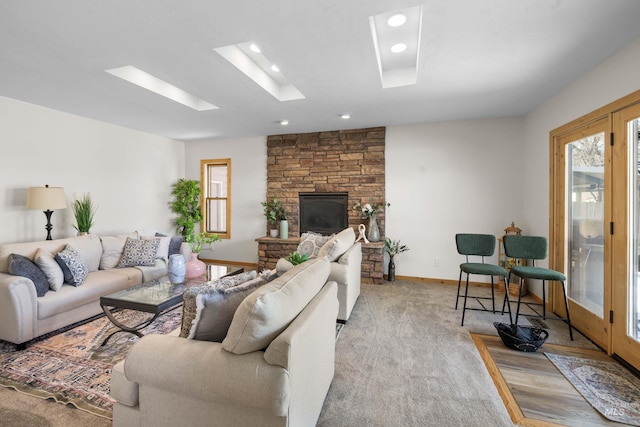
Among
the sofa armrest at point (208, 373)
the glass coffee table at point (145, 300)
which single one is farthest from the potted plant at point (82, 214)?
the sofa armrest at point (208, 373)

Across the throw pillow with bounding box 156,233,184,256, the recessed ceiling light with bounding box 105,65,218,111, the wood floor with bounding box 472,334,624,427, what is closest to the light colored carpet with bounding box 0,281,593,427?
the wood floor with bounding box 472,334,624,427

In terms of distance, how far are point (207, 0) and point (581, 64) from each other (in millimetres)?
3162

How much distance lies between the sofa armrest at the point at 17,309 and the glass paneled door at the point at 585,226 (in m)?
4.92

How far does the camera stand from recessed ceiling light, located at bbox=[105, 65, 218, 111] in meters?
2.92

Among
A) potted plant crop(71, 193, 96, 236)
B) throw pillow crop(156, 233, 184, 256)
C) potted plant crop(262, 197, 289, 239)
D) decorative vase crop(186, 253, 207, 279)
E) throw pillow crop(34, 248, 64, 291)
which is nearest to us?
throw pillow crop(34, 248, 64, 291)

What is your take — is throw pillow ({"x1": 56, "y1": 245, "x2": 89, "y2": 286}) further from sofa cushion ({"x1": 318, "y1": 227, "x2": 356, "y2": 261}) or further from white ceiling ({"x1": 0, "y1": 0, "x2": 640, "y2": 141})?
sofa cushion ({"x1": 318, "y1": 227, "x2": 356, "y2": 261})

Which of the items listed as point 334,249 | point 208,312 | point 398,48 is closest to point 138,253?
point 334,249

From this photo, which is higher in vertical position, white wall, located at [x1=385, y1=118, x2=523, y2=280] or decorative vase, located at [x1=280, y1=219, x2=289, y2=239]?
white wall, located at [x1=385, y1=118, x2=523, y2=280]

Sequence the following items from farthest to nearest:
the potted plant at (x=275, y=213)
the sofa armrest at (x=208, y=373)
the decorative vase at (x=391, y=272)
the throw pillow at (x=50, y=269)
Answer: the potted plant at (x=275, y=213)
the decorative vase at (x=391, y=272)
the throw pillow at (x=50, y=269)
the sofa armrest at (x=208, y=373)

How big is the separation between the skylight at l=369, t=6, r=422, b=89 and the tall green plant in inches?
168

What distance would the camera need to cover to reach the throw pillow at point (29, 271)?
255cm

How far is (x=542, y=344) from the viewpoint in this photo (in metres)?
2.48

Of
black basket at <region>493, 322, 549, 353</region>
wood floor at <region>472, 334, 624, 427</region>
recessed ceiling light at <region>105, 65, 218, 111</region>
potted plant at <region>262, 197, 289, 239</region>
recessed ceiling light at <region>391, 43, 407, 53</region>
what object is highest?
recessed ceiling light at <region>391, 43, 407, 53</region>

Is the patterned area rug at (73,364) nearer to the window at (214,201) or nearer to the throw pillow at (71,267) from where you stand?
the throw pillow at (71,267)
